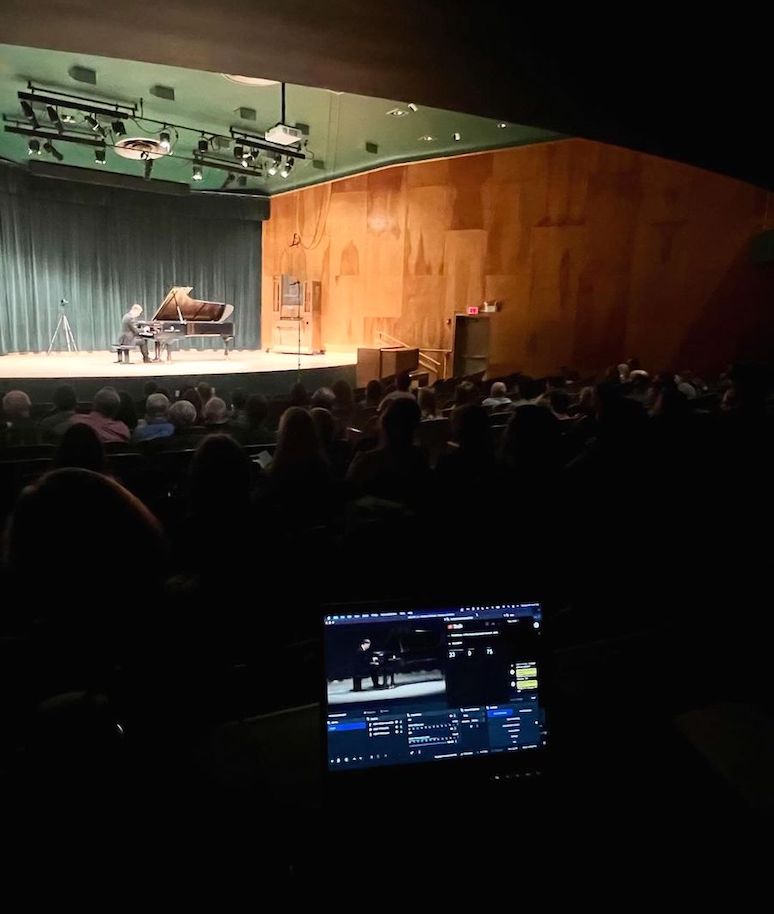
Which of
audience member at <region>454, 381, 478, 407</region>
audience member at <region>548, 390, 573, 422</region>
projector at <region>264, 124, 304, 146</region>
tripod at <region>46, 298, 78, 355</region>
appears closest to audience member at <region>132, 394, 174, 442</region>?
audience member at <region>454, 381, 478, 407</region>

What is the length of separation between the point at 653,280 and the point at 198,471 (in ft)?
32.9

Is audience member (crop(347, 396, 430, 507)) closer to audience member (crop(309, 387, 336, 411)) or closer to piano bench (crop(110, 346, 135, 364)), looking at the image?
audience member (crop(309, 387, 336, 411))

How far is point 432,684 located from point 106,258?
17670 millimetres

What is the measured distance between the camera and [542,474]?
9.97 ft

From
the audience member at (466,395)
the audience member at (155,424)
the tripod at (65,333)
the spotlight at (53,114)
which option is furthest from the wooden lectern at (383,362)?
the tripod at (65,333)

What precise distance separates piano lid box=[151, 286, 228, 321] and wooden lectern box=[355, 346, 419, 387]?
330cm

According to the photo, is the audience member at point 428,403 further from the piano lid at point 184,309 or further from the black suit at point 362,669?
the piano lid at point 184,309

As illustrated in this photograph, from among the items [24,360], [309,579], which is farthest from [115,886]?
[24,360]

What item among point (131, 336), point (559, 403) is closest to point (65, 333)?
point (131, 336)

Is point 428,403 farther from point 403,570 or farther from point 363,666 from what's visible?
point 363,666

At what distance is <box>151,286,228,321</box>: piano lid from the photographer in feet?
42.6

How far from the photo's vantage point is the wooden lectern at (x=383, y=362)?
12336 mm

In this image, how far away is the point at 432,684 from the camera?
1286 millimetres

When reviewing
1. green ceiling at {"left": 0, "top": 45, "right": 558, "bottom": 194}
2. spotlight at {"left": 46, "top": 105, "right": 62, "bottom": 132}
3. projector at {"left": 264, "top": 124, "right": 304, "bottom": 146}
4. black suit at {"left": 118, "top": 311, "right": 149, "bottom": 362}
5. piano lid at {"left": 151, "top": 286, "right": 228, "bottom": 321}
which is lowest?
black suit at {"left": 118, "top": 311, "right": 149, "bottom": 362}
